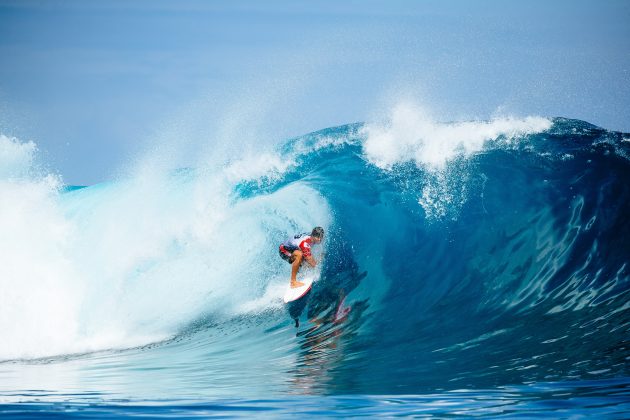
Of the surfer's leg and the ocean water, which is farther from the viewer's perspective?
the surfer's leg

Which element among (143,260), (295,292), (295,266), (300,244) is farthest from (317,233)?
(143,260)

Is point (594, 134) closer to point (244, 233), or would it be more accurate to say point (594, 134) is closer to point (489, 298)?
point (489, 298)

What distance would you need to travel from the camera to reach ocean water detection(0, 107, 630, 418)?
4648 mm

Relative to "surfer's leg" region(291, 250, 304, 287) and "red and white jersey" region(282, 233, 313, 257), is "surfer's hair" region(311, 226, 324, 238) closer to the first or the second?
"red and white jersey" region(282, 233, 313, 257)

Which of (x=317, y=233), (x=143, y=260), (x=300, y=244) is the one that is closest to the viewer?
(x=300, y=244)

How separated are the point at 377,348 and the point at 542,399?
2555 millimetres

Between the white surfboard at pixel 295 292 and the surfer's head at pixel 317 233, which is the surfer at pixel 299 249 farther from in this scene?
the white surfboard at pixel 295 292

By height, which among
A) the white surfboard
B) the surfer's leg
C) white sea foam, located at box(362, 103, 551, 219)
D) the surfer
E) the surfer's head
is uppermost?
white sea foam, located at box(362, 103, 551, 219)

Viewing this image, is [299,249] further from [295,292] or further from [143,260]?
[143,260]

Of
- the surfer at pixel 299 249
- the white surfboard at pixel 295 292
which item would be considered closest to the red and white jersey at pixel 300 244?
the surfer at pixel 299 249

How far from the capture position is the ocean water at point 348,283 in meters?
4.65

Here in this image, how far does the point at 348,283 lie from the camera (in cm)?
896

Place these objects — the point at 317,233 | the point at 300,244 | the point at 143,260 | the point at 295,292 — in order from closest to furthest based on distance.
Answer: the point at 300,244 < the point at 317,233 < the point at 295,292 < the point at 143,260

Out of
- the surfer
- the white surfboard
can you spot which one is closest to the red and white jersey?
the surfer
